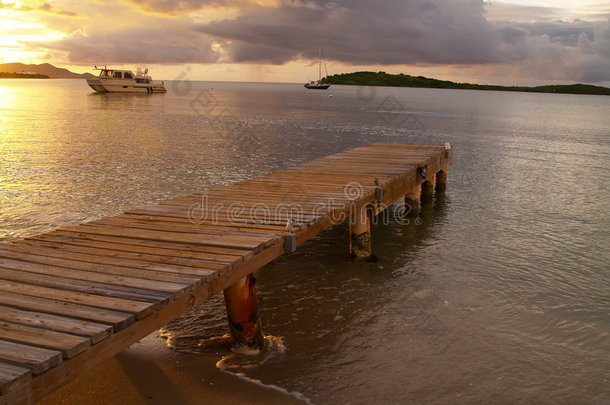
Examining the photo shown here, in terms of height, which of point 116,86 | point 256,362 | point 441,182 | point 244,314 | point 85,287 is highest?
point 116,86

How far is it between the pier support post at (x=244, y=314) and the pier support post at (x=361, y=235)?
399 centimetres

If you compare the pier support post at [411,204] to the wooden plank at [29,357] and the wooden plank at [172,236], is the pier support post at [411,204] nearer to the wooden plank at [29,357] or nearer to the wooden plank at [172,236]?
the wooden plank at [172,236]

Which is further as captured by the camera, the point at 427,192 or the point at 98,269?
the point at 427,192

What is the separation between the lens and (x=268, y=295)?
29.6 ft

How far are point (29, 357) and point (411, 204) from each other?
501 inches

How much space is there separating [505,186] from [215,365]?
16.3 m

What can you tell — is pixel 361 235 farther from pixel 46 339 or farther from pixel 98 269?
pixel 46 339

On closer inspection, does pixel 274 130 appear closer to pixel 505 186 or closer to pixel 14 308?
pixel 505 186

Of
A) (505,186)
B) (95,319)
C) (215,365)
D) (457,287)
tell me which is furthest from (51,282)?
(505,186)

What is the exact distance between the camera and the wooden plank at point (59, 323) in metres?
4.11

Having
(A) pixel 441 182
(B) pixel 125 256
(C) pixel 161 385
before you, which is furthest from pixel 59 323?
(A) pixel 441 182

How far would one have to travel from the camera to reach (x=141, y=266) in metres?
5.71

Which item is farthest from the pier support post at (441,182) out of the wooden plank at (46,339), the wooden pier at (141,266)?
the wooden plank at (46,339)

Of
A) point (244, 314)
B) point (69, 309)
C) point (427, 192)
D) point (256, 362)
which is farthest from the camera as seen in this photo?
point (427, 192)
